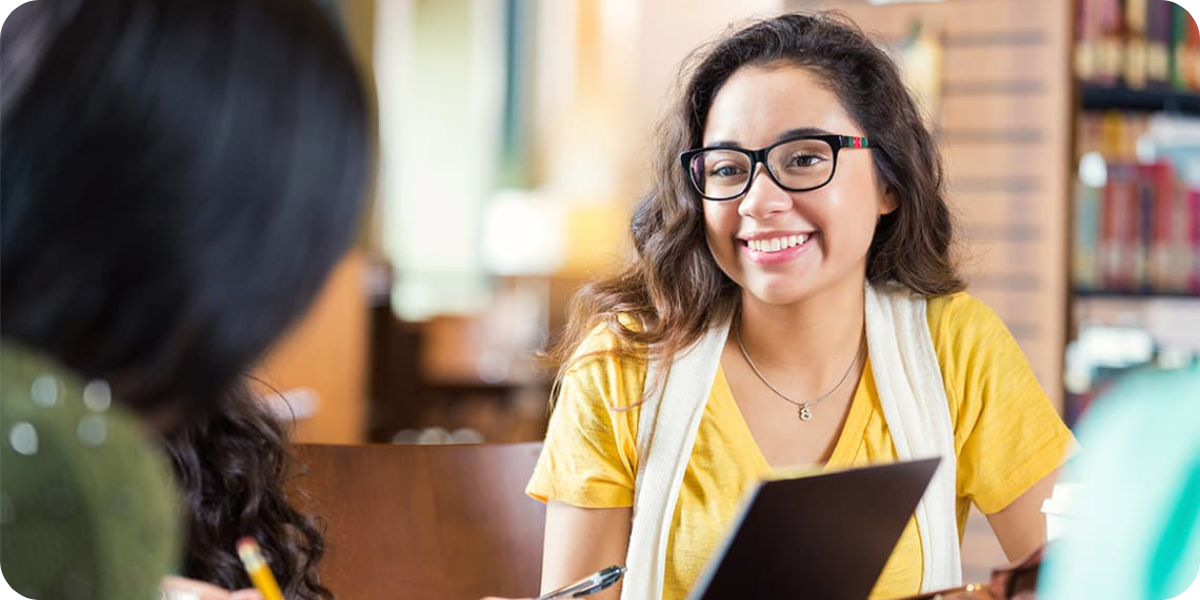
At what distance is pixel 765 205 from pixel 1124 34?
2523 millimetres

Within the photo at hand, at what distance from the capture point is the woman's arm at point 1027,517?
1500 mm

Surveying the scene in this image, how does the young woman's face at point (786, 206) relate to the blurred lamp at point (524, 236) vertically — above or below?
above

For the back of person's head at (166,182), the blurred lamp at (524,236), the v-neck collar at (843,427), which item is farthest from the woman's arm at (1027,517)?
the blurred lamp at (524,236)

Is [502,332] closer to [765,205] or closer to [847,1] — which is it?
[847,1]

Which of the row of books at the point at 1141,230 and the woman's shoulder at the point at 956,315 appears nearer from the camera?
the woman's shoulder at the point at 956,315

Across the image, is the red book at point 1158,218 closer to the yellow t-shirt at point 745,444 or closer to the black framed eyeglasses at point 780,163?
the yellow t-shirt at point 745,444

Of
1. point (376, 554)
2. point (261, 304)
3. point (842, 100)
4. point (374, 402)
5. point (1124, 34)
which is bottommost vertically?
point (374, 402)

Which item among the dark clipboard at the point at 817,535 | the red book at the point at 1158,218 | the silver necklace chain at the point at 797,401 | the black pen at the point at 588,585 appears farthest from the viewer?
Answer: the red book at the point at 1158,218

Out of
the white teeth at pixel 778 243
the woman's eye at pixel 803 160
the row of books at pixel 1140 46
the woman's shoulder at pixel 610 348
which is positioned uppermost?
the row of books at pixel 1140 46

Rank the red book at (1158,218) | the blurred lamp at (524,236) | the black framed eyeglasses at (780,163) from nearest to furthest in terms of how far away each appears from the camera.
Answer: the black framed eyeglasses at (780,163), the red book at (1158,218), the blurred lamp at (524,236)

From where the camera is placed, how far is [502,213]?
336 inches

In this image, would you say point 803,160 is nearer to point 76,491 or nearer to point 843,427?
point 843,427

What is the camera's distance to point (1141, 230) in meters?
3.48

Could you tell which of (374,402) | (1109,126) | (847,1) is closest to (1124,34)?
(1109,126)
